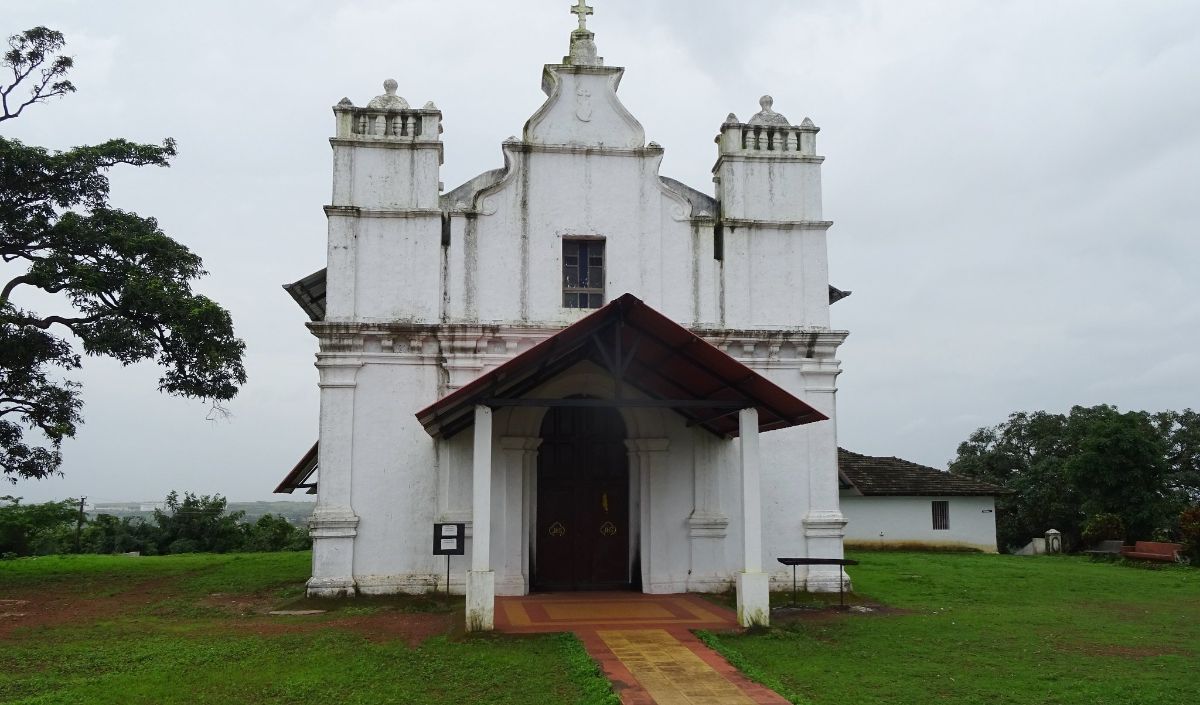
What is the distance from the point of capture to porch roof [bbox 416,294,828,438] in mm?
10258

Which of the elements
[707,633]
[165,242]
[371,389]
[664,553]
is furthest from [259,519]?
[707,633]

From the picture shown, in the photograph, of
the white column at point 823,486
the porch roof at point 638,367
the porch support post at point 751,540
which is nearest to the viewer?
the porch roof at point 638,367

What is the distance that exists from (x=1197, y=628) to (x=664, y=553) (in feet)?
22.6

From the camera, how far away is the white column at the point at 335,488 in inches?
510

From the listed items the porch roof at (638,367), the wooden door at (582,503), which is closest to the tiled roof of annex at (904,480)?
the wooden door at (582,503)

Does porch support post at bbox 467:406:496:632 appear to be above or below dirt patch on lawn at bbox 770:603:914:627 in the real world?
above

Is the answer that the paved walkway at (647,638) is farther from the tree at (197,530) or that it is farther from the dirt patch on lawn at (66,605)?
the tree at (197,530)

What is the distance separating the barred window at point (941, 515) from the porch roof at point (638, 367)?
1783cm

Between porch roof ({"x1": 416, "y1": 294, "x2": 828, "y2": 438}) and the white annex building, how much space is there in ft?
2.70

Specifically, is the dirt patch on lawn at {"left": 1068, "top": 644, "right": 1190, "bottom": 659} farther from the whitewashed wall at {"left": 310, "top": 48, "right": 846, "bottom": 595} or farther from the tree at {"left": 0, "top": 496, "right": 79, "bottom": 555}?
the tree at {"left": 0, "top": 496, "right": 79, "bottom": 555}

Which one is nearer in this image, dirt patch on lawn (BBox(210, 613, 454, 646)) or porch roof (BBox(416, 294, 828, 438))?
porch roof (BBox(416, 294, 828, 438))

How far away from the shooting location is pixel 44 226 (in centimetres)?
1638

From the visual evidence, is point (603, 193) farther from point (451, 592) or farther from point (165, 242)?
point (165, 242)

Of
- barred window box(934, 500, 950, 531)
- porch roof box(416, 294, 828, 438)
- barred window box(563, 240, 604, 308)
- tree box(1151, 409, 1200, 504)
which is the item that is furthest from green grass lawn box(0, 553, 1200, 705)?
tree box(1151, 409, 1200, 504)
